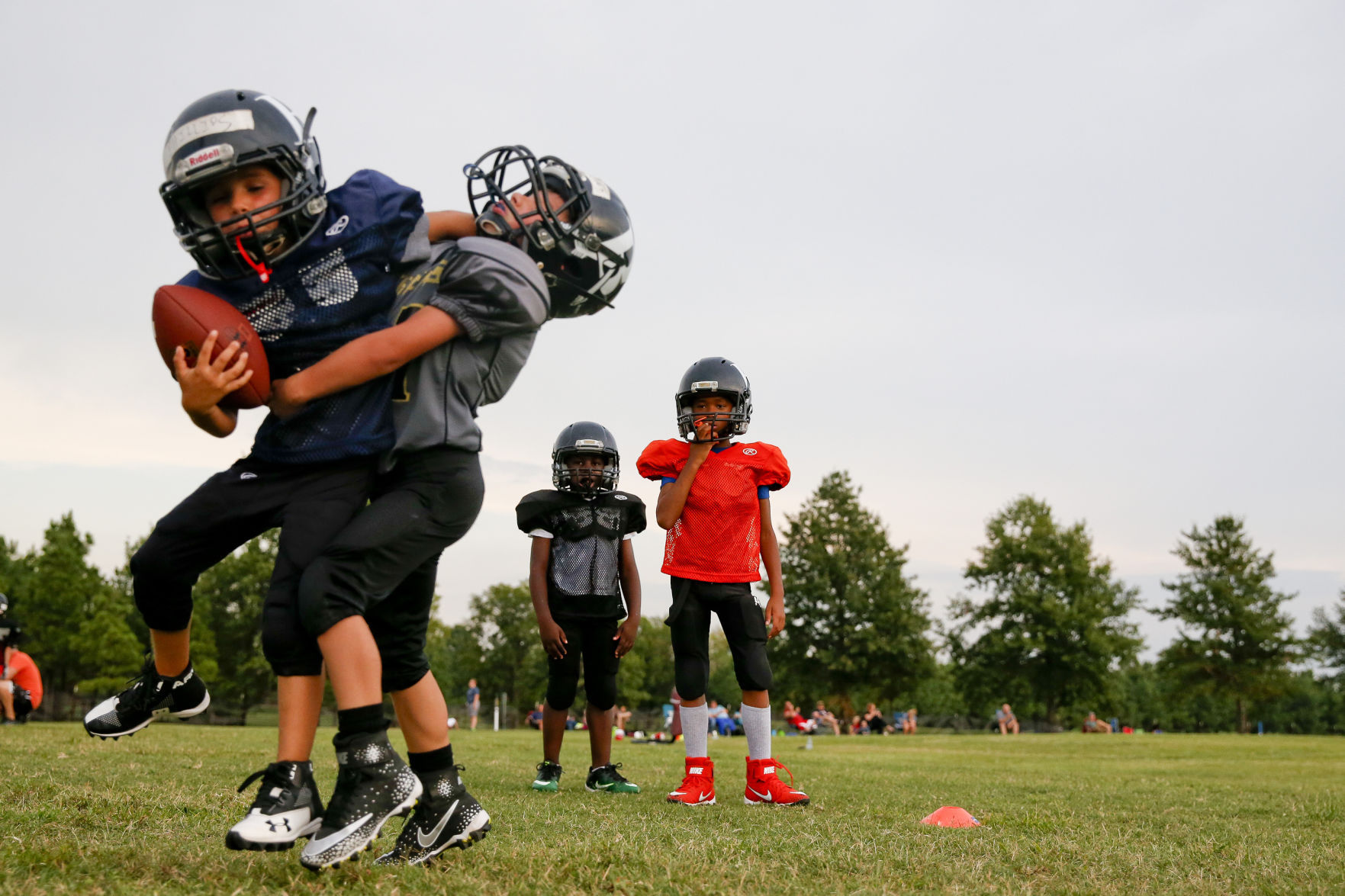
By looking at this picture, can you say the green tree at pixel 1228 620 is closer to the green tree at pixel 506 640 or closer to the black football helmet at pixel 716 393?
the green tree at pixel 506 640

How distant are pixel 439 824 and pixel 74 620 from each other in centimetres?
4496

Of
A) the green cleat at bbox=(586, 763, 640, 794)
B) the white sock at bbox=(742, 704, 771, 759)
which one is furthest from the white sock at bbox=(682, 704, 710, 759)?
the green cleat at bbox=(586, 763, 640, 794)

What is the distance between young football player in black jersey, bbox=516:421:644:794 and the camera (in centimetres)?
680

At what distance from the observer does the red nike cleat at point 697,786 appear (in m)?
5.71

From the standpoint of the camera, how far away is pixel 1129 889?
318cm

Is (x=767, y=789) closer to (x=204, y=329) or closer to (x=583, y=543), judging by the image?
(x=583, y=543)

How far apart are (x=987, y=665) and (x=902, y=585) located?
5805 mm

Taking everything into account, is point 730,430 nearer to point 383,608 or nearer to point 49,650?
point 383,608

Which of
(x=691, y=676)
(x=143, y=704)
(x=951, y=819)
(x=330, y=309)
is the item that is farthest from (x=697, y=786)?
(x=330, y=309)

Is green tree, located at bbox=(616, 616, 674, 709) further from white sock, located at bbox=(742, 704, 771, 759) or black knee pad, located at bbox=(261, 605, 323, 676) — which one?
black knee pad, located at bbox=(261, 605, 323, 676)

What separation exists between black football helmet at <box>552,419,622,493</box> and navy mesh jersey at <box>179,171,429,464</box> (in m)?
3.76

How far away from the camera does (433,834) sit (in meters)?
3.21

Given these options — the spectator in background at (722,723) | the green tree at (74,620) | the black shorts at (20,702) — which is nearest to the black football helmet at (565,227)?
the black shorts at (20,702)

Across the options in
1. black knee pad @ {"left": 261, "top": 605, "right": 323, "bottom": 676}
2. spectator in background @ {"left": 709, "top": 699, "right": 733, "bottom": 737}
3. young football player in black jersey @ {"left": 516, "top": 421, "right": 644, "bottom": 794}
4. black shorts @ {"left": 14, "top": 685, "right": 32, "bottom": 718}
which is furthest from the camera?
spectator in background @ {"left": 709, "top": 699, "right": 733, "bottom": 737}
